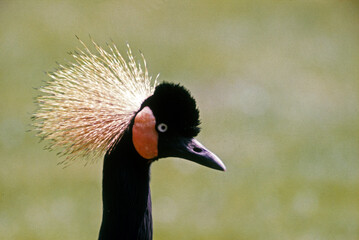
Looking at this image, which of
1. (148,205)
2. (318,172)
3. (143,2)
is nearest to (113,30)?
(143,2)

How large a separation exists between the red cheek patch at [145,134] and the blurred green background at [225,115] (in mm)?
1540

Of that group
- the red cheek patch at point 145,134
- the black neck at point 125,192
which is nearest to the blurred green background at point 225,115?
the black neck at point 125,192

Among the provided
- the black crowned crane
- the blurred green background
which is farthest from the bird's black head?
the blurred green background

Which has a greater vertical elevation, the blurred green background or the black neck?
the blurred green background

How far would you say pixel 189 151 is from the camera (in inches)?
66.6

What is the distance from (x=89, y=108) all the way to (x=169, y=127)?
223 millimetres

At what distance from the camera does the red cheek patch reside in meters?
1.66

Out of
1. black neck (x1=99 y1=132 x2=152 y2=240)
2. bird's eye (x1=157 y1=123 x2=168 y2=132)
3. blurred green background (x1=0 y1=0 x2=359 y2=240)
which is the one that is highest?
blurred green background (x1=0 y1=0 x2=359 y2=240)

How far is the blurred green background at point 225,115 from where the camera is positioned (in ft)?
11.1

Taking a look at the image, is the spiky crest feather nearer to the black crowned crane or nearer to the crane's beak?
the black crowned crane

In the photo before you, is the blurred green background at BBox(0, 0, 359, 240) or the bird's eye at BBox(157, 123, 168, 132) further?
the blurred green background at BBox(0, 0, 359, 240)

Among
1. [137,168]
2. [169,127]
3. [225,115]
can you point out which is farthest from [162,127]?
[225,115]

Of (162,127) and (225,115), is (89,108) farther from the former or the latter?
(225,115)

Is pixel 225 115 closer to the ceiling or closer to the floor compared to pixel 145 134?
closer to the ceiling
